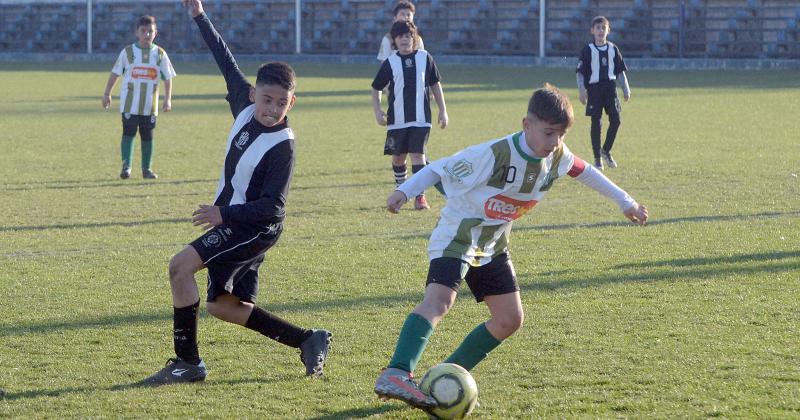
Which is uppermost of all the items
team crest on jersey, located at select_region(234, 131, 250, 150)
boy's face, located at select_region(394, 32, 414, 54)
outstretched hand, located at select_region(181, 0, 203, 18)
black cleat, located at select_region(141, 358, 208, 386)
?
outstretched hand, located at select_region(181, 0, 203, 18)

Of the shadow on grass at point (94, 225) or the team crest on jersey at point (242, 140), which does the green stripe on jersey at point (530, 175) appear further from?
the shadow on grass at point (94, 225)

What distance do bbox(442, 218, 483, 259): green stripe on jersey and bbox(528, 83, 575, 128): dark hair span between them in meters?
0.47

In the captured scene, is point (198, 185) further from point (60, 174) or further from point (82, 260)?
point (82, 260)

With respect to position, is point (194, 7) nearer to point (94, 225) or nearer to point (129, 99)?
point (94, 225)

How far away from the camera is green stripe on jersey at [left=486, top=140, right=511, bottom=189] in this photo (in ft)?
14.2

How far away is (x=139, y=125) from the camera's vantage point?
12.1m

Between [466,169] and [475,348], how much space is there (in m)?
0.72

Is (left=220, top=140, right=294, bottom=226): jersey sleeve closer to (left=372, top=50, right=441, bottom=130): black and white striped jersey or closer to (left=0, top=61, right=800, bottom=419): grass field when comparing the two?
(left=0, top=61, right=800, bottom=419): grass field

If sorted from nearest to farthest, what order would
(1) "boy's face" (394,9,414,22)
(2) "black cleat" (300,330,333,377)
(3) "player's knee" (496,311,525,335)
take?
(3) "player's knee" (496,311,525,335) < (2) "black cleat" (300,330,333,377) < (1) "boy's face" (394,9,414,22)

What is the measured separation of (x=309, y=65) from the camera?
3953cm

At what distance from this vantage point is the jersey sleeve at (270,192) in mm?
4516

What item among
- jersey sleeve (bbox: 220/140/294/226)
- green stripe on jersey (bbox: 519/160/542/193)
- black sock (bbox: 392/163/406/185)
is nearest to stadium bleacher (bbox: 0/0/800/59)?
black sock (bbox: 392/163/406/185)

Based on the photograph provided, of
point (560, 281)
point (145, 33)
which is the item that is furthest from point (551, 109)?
point (145, 33)

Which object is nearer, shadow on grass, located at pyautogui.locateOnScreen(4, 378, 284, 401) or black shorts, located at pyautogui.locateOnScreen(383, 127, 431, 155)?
shadow on grass, located at pyautogui.locateOnScreen(4, 378, 284, 401)
